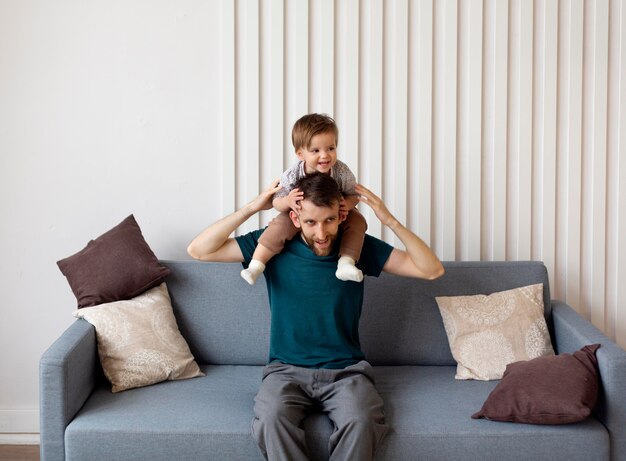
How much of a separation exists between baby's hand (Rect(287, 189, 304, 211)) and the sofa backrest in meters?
0.56

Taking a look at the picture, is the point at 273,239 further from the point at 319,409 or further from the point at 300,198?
the point at 319,409

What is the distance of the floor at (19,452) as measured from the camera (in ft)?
10.9

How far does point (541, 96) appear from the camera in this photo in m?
3.48

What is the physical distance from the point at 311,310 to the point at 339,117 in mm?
1039

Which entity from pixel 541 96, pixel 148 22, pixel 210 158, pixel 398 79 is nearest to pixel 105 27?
pixel 148 22

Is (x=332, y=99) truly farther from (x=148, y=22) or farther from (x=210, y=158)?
(x=148, y=22)

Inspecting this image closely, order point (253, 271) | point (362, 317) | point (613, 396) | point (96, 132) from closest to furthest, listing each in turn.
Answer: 1. point (613, 396)
2. point (253, 271)
3. point (362, 317)
4. point (96, 132)

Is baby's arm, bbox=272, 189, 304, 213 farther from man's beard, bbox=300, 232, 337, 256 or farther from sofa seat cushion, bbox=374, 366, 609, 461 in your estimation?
sofa seat cushion, bbox=374, 366, 609, 461

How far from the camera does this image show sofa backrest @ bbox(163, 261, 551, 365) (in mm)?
3166

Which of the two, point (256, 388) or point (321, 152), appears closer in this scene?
point (321, 152)

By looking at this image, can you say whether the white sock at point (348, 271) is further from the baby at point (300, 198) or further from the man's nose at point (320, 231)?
the man's nose at point (320, 231)

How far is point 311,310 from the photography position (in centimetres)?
278

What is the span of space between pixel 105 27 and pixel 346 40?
3.48 feet

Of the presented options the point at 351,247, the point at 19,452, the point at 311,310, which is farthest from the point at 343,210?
the point at 19,452
